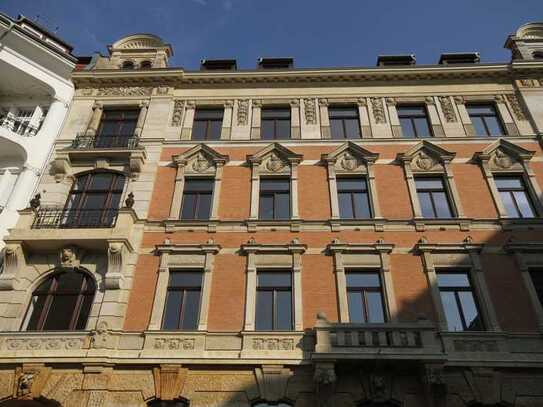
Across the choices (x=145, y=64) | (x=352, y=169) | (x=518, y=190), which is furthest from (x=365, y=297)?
(x=145, y=64)

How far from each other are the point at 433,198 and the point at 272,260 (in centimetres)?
718

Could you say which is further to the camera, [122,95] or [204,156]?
[122,95]

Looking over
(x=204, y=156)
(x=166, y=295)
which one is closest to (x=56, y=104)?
(x=204, y=156)

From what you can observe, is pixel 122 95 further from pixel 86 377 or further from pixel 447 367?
pixel 447 367

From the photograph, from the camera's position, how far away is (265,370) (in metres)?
13.4

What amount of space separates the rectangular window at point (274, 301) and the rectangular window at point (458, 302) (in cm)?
528

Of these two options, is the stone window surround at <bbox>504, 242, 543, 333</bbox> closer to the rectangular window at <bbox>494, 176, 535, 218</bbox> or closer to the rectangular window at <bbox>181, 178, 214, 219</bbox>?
the rectangular window at <bbox>494, 176, 535, 218</bbox>

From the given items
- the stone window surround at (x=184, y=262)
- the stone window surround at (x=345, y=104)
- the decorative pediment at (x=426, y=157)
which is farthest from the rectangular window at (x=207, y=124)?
the decorative pediment at (x=426, y=157)

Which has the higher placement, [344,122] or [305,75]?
[305,75]

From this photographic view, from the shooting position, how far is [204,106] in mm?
21781

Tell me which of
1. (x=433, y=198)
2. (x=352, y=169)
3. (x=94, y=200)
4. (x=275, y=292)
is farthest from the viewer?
(x=352, y=169)

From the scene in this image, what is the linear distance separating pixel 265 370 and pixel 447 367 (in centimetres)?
550

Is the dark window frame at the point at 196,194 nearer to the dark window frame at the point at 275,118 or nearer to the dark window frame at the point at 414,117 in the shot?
the dark window frame at the point at 275,118

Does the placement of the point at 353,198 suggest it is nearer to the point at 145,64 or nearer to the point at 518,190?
the point at 518,190
